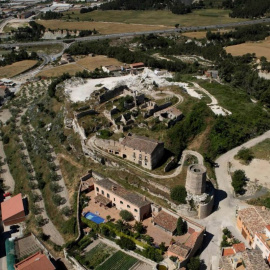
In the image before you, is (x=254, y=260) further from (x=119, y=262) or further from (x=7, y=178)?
(x=7, y=178)

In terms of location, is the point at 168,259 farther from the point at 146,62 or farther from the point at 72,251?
the point at 146,62

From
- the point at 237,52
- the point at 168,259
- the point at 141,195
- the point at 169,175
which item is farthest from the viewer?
the point at 237,52

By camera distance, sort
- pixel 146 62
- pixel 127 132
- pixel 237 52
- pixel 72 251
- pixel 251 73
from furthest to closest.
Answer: pixel 237 52 → pixel 146 62 → pixel 251 73 → pixel 127 132 → pixel 72 251

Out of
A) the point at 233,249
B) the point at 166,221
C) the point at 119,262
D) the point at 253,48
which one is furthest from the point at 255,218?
the point at 253,48

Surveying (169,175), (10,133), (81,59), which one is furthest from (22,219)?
(81,59)

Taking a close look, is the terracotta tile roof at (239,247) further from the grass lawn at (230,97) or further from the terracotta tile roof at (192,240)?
the grass lawn at (230,97)

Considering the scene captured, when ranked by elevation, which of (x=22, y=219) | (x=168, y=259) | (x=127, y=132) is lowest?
(x=22, y=219)

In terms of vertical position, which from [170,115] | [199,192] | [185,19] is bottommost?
[199,192]
